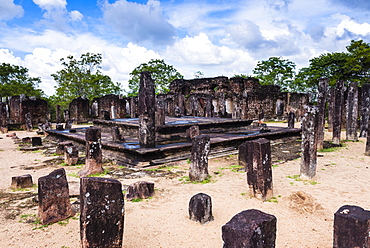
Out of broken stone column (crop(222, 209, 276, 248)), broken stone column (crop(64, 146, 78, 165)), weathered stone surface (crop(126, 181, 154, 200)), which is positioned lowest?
weathered stone surface (crop(126, 181, 154, 200))

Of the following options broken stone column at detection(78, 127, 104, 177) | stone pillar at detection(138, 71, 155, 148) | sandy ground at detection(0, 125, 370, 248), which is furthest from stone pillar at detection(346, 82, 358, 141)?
broken stone column at detection(78, 127, 104, 177)

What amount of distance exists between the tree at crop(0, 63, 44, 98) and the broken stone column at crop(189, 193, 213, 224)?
32.4m

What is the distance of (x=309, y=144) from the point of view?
6465 millimetres

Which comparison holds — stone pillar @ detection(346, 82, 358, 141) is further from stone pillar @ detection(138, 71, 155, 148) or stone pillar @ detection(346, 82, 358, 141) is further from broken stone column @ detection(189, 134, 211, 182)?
stone pillar @ detection(138, 71, 155, 148)

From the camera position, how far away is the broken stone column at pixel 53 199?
13.4ft

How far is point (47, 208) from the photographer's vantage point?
13.5 ft

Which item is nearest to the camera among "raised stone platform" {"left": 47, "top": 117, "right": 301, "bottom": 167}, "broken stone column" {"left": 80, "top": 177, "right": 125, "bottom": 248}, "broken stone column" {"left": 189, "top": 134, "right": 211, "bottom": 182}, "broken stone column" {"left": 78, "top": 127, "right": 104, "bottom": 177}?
"broken stone column" {"left": 80, "top": 177, "right": 125, "bottom": 248}

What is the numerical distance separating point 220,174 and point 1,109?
18987 mm

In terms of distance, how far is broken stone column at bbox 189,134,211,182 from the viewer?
6230 mm

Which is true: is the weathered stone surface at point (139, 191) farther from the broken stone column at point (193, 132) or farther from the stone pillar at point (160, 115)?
the stone pillar at point (160, 115)

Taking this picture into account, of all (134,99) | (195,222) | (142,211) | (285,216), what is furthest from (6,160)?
(134,99)

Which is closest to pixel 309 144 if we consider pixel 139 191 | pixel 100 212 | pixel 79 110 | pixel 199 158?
pixel 199 158

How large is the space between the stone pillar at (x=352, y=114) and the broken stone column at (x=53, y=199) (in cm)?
1283

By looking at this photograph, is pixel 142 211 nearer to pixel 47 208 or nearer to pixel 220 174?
pixel 47 208
